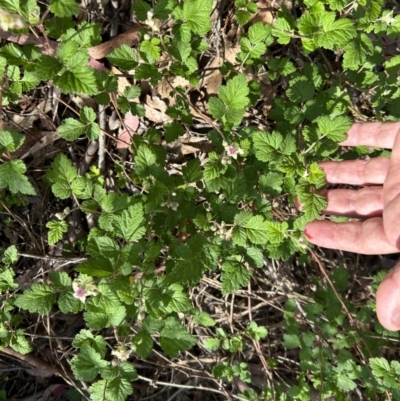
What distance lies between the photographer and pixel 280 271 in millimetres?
3186

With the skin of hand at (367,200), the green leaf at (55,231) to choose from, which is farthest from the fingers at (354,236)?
the green leaf at (55,231)

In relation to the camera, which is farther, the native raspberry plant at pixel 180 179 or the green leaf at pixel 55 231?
the green leaf at pixel 55 231

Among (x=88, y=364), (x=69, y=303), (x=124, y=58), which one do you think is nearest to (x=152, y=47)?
(x=124, y=58)

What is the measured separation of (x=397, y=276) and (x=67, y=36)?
5.54ft

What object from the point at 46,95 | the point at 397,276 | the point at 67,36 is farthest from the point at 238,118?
the point at 46,95

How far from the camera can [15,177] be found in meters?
1.91

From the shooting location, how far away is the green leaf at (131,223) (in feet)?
6.04

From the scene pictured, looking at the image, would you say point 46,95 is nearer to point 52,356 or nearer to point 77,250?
point 77,250

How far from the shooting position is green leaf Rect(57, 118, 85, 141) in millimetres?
1993

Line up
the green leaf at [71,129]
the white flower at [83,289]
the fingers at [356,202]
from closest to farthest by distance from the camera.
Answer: the white flower at [83,289], the green leaf at [71,129], the fingers at [356,202]

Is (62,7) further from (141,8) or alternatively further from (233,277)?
(233,277)

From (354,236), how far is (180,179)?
3.13 feet

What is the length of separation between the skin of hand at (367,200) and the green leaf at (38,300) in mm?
1353

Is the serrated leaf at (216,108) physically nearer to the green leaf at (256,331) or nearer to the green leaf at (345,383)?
the green leaf at (256,331)
